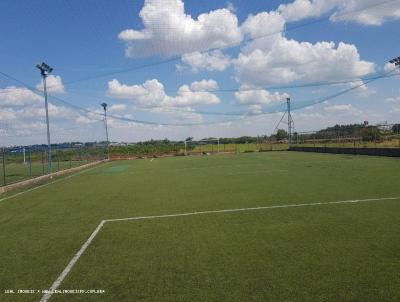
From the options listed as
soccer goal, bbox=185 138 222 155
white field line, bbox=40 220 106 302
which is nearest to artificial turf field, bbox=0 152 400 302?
white field line, bbox=40 220 106 302

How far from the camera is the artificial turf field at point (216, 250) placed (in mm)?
4387

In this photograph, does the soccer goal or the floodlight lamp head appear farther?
the soccer goal

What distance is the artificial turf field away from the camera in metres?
4.39

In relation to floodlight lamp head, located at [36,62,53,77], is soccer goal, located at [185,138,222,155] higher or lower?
lower

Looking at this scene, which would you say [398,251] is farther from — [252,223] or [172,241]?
[172,241]

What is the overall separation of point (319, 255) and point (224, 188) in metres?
8.10

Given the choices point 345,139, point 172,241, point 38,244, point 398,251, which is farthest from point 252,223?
point 345,139

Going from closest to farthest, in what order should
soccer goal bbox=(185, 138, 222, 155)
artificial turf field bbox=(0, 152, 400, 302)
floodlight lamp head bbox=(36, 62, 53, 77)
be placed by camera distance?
artificial turf field bbox=(0, 152, 400, 302), floodlight lamp head bbox=(36, 62, 53, 77), soccer goal bbox=(185, 138, 222, 155)

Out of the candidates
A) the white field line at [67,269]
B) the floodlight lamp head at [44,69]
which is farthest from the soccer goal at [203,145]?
the white field line at [67,269]

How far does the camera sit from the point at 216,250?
232 inches

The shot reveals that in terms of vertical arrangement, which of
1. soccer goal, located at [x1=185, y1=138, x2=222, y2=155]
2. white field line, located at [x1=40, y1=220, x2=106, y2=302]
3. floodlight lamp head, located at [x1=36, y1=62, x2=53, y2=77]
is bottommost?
white field line, located at [x1=40, y1=220, x2=106, y2=302]

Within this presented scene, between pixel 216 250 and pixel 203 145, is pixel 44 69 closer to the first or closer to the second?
pixel 216 250

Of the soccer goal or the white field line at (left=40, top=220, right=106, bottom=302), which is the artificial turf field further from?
the soccer goal

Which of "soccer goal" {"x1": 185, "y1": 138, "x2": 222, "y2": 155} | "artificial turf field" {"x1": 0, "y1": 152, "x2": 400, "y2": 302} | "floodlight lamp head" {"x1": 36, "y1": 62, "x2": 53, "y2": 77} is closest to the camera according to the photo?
"artificial turf field" {"x1": 0, "y1": 152, "x2": 400, "y2": 302}
